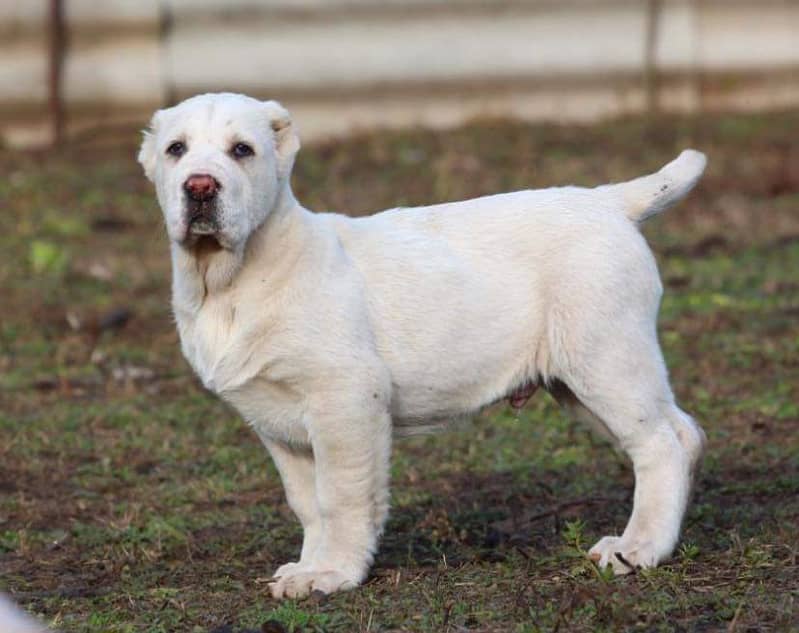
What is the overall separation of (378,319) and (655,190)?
3.48ft

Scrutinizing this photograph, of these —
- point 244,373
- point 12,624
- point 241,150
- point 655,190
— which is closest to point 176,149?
point 241,150

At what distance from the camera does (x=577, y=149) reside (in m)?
12.8

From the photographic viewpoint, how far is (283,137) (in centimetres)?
Result: 531

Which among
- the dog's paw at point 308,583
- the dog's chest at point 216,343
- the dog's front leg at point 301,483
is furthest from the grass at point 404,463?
the dog's chest at point 216,343

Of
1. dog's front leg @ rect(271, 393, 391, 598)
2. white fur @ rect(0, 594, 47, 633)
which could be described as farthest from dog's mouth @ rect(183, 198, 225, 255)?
white fur @ rect(0, 594, 47, 633)

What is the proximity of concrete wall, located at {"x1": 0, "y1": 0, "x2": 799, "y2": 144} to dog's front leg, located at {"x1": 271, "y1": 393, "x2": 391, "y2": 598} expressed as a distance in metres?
8.35

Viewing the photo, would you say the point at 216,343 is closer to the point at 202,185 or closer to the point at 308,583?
the point at 202,185

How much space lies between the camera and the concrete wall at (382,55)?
42.7 feet

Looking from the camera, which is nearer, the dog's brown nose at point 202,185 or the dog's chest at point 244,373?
the dog's brown nose at point 202,185

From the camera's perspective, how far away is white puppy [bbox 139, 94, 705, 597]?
5.01 metres

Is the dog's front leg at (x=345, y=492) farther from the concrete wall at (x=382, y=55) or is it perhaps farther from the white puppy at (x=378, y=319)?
the concrete wall at (x=382, y=55)

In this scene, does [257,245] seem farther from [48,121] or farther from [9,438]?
[48,121]

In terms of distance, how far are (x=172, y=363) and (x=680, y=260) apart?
11.1 feet

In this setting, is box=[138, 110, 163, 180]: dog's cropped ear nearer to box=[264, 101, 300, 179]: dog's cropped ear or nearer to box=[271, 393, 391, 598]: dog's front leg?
box=[264, 101, 300, 179]: dog's cropped ear
